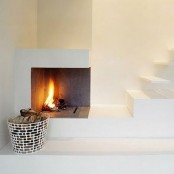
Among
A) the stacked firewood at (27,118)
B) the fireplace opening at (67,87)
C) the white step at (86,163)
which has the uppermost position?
the fireplace opening at (67,87)

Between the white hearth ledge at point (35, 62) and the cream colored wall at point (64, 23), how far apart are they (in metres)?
0.81

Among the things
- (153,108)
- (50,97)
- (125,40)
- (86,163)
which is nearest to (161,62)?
(125,40)

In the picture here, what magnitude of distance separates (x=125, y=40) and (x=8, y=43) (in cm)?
171

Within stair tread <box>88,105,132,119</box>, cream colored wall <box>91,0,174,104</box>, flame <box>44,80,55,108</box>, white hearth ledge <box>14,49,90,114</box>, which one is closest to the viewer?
white hearth ledge <box>14,49,90,114</box>

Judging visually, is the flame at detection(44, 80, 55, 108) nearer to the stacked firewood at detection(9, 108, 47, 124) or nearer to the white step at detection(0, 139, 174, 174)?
the stacked firewood at detection(9, 108, 47, 124)

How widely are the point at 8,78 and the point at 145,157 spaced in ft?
4.59

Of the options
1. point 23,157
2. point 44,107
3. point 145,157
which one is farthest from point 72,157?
point 44,107

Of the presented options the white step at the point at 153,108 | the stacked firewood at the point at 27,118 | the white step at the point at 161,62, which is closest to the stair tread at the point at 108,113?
the white step at the point at 153,108

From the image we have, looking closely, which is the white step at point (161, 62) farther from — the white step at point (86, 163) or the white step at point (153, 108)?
the white step at point (86, 163)

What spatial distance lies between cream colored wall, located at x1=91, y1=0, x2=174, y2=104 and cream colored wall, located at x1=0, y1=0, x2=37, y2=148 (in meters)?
1.11

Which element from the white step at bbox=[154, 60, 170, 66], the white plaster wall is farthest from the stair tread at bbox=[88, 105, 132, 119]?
the white step at bbox=[154, 60, 170, 66]

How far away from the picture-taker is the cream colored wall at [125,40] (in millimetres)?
3350

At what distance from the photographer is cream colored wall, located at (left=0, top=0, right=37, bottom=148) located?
2.14 m

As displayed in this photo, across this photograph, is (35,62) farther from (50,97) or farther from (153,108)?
(153,108)
